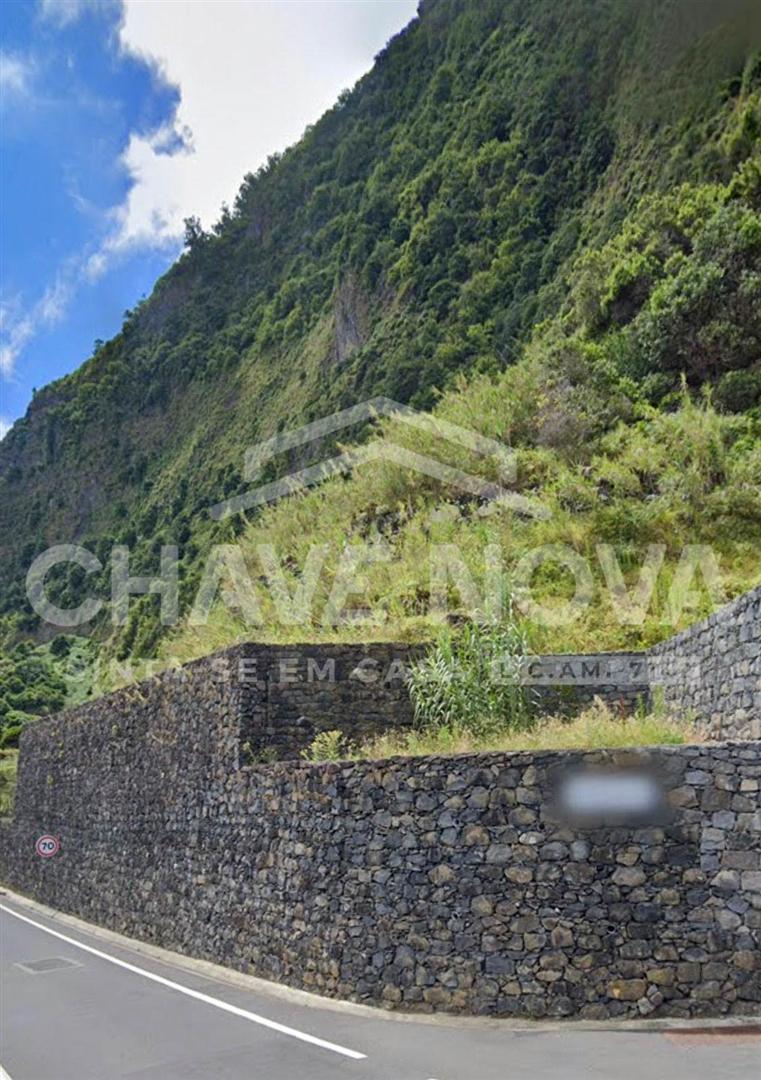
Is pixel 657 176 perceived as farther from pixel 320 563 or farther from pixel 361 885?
pixel 361 885

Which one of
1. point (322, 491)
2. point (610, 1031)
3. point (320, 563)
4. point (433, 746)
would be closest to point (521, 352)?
point (322, 491)

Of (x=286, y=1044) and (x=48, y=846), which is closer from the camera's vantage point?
(x=286, y=1044)

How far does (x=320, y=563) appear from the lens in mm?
16547

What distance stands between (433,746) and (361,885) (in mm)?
1790

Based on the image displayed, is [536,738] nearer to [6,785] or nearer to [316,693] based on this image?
[316,693]

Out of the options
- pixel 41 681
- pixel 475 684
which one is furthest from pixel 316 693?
pixel 41 681

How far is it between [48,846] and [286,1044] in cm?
1407

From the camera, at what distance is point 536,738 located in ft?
30.4

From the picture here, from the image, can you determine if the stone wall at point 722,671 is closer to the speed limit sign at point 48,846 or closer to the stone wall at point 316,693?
Result: the stone wall at point 316,693

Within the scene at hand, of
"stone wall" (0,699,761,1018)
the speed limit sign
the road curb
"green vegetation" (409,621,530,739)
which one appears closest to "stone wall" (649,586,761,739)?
"stone wall" (0,699,761,1018)

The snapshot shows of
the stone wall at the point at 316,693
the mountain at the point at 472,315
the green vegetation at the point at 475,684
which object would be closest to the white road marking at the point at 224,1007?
the stone wall at the point at 316,693

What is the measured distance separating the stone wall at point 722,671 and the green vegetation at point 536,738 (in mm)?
284

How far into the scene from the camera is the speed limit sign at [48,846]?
2003 cm

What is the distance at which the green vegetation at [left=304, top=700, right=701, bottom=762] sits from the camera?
8508 millimetres
